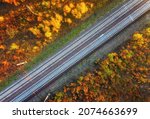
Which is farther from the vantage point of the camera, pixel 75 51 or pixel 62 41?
pixel 75 51

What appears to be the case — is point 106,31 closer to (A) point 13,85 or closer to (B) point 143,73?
(B) point 143,73

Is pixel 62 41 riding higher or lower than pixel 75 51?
higher

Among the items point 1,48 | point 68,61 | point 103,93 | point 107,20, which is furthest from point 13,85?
point 107,20

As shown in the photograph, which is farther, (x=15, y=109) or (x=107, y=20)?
(x=107, y=20)
